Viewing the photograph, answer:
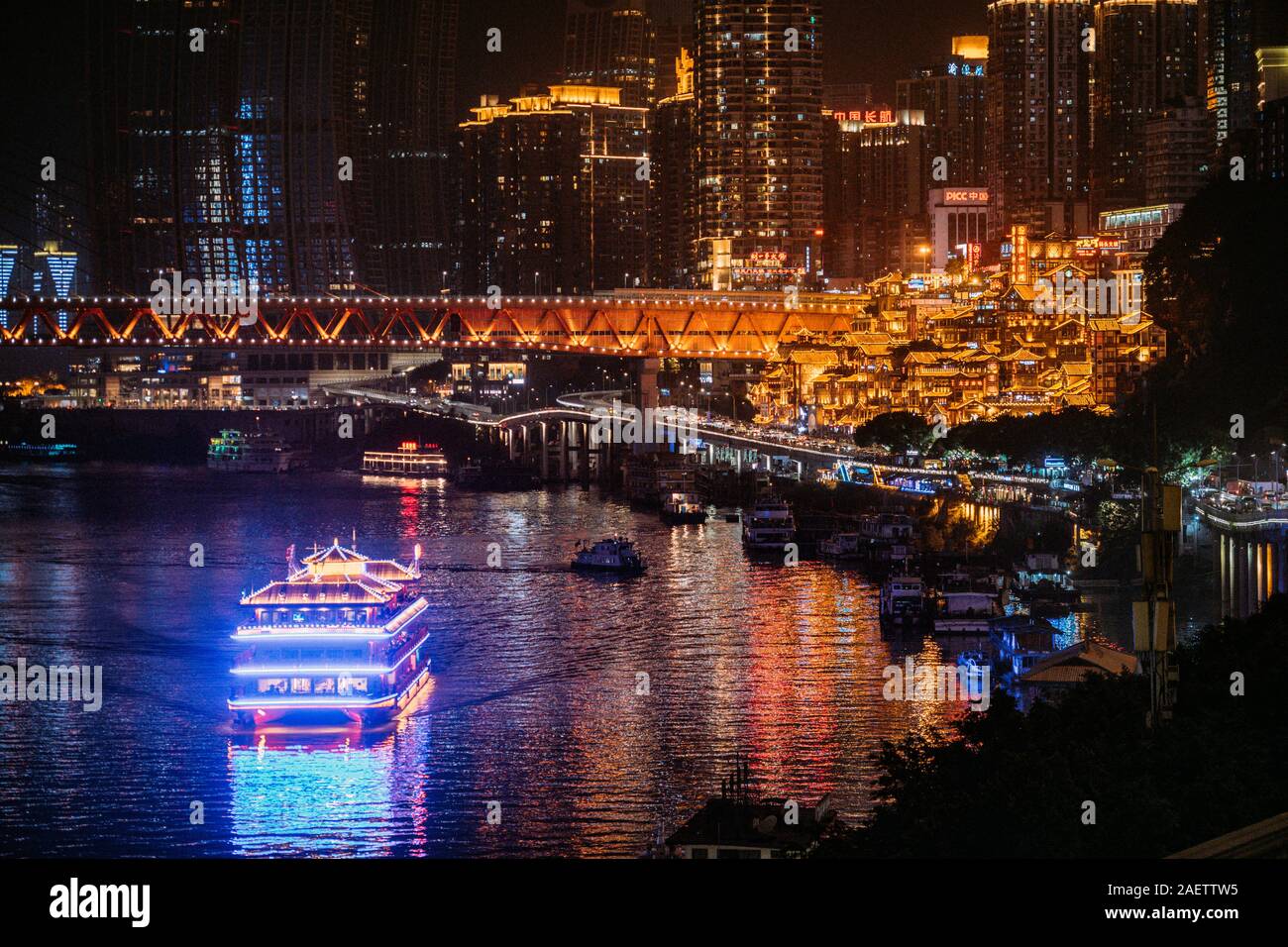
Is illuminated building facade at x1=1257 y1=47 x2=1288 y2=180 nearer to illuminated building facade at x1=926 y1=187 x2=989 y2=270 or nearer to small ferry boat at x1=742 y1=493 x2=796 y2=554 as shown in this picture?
small ferry boat at x1=742 y1=493 x2=796 y2=554

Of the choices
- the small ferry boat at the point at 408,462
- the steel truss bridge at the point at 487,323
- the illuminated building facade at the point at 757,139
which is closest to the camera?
the steel truss bridge at the point at 487,323

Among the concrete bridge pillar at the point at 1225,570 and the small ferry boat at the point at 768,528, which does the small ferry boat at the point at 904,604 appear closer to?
the concrete bridge pillar at the point at 1225,570

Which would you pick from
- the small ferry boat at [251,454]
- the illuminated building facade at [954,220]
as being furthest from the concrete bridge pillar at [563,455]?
the illuminated building facade at [954,220]

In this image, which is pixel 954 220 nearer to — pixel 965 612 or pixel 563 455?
pixel 563 455

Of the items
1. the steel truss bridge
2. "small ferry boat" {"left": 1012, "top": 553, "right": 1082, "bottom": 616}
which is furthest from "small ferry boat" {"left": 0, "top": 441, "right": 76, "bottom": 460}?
"small ferry boat" {"left": 1012, "top": 553, "right": 1082, "bottom": 616}

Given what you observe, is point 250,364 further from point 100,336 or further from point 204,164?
point 100,336
